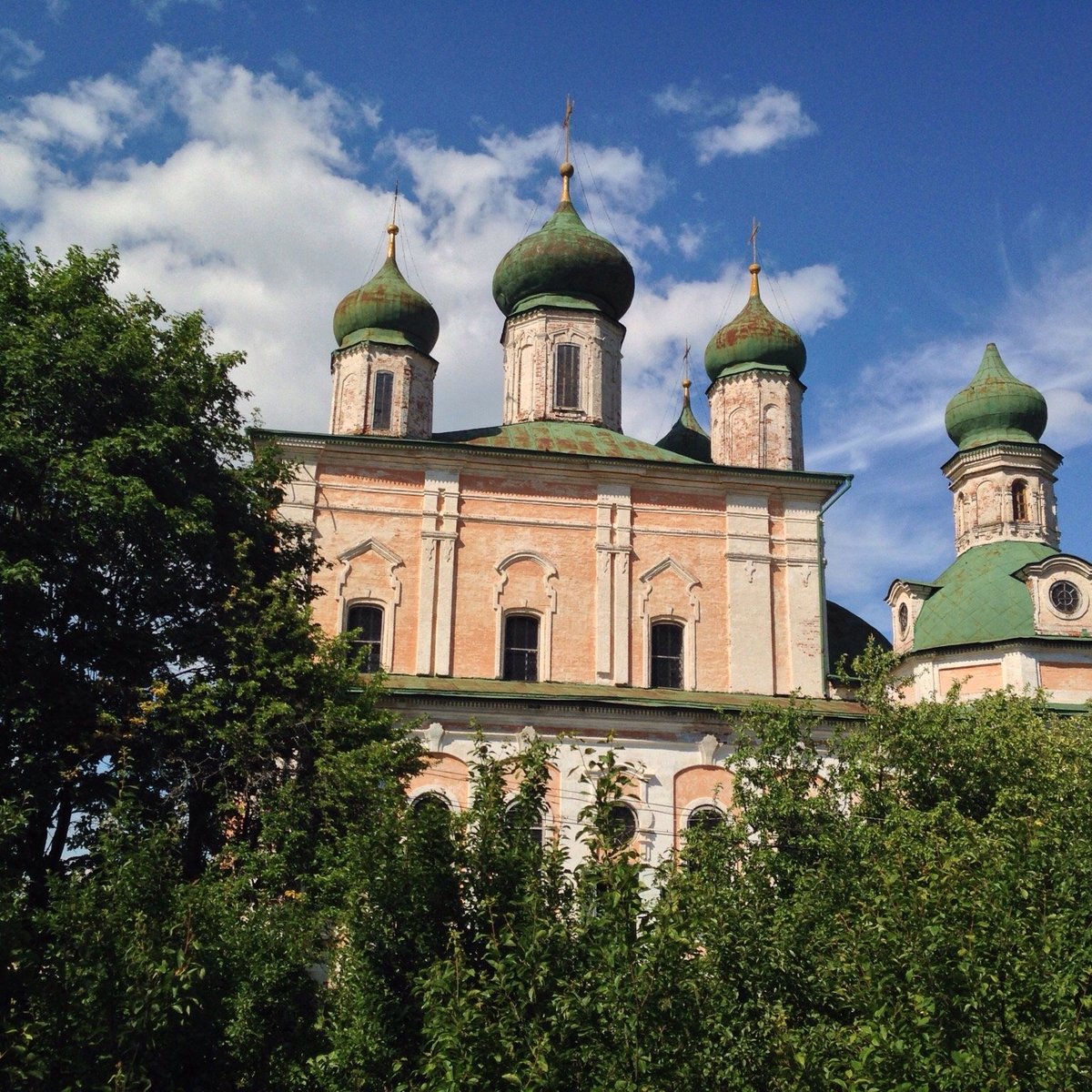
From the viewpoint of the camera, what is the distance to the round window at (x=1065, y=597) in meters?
22.9

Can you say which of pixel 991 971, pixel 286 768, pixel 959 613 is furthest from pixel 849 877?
pixel 959 613

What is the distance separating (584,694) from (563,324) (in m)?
8.37

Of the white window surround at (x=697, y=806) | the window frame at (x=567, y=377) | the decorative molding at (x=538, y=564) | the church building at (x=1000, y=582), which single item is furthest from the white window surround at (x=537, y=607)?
the church building at (x=1000, y=582)

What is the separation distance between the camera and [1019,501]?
86.4 ft

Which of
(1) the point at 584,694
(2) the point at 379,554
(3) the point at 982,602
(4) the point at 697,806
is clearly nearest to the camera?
(4) the point at 697,806

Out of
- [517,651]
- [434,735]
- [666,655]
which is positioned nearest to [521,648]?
[517,651]

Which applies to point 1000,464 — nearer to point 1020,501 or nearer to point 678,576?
point 1020,501

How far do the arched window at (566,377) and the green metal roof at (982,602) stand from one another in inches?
316

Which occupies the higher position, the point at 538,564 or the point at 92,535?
the point at 538,564

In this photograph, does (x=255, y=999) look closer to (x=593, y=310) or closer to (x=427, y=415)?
(x=427, y=415)

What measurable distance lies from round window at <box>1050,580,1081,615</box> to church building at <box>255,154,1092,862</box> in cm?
3

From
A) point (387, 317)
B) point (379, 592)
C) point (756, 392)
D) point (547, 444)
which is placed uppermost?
point (387, 317)

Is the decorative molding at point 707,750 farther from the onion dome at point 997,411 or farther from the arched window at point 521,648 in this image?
the onion dome at point 997,411

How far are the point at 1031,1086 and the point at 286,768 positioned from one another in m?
9.14
